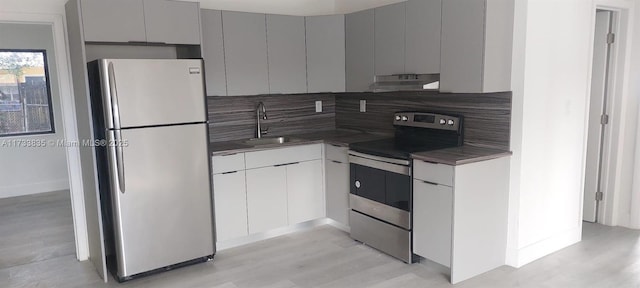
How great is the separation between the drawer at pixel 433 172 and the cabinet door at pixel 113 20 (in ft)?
6.91

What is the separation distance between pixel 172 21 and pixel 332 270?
215cm

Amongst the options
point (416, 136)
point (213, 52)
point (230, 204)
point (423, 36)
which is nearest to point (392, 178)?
point (416, 136)

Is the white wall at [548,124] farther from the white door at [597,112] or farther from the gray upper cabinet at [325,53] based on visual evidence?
the gray upper cabinet at [325,53]

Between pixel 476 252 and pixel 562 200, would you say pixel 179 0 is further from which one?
pixel 562 200

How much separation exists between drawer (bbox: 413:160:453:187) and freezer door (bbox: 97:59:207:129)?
1.57 meters

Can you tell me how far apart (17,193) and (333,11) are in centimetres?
468

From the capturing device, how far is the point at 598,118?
4043mm

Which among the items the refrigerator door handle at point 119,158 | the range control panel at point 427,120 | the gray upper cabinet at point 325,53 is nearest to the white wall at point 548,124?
the range control panel at point 427,120

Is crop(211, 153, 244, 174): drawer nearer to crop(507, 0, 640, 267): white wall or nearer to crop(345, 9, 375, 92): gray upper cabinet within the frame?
crop(345, 9, 375, 92): gray upper cabinet

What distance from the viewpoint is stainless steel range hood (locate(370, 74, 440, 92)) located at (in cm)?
333

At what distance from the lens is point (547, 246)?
11.5 feet

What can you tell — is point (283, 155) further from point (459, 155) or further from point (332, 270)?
point (459, 155)

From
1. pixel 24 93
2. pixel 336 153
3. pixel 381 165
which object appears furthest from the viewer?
pixel 24 93

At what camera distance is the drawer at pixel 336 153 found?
12.6 feet
